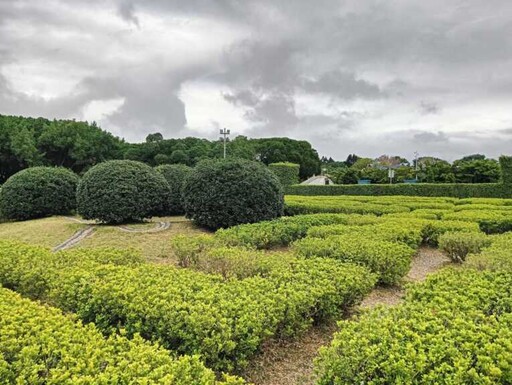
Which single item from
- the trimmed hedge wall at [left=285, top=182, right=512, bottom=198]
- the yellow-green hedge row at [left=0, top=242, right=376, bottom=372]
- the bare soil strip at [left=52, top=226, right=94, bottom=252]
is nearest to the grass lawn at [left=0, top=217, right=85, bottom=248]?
the bare soil strip at [left=52, top=226, right=94, bottom=252]

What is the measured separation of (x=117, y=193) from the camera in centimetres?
1069

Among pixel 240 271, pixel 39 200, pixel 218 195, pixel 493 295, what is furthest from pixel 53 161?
pixel 493 295

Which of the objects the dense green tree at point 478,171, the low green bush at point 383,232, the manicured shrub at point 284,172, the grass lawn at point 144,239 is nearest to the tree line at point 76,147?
the manicured shrub at point 284,172

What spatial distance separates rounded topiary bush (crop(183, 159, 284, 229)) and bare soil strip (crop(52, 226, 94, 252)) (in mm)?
2553

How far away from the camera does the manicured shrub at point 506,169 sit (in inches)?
795

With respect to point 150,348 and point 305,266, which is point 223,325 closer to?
point 150,348

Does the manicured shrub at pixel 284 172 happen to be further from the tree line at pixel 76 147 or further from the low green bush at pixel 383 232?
the low green bush at pixel 383 232

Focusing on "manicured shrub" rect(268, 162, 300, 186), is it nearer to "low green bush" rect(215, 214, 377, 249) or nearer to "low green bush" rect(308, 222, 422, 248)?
"low green bush" rect(215, 214, 377, 249)

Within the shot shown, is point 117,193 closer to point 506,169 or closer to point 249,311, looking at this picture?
point 249,311

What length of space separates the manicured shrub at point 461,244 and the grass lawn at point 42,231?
867 cm

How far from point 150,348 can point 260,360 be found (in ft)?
4.54

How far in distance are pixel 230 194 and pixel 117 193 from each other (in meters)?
3.06

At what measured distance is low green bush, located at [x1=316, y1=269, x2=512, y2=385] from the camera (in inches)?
99.8

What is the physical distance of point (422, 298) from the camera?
4.00 m
